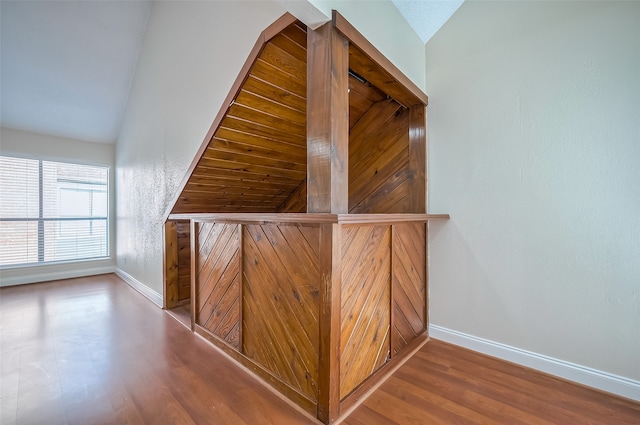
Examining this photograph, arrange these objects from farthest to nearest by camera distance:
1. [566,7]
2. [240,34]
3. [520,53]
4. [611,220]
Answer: [240,34] → [520,53] → [566,7] → [611,220]

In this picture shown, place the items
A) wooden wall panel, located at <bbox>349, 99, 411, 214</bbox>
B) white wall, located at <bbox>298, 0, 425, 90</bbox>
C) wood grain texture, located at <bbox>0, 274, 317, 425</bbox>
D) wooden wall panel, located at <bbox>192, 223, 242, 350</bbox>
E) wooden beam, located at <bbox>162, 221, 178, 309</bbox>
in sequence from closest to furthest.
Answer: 1. wood grain texture, located at <bbox>0, 274, 317, 425</bbox>
2. white wall, located at <bbox>298, 0, 425, 90</bbox>
3. wooden wall panel, located at <bbox>192, 223, 242, 350</bbox>
4. wooden wall panel, located at <bbox>349, 99, 411, 214</bbox>
5. wooden beam, located at <bbox>162, 221, 178, 309</bbox>

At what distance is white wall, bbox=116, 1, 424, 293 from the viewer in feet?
6.28

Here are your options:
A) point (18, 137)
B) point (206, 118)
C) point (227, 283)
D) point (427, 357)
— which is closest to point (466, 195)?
point (427, 357)

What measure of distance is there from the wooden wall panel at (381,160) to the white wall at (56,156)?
187 inches

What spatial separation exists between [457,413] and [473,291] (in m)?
0.92

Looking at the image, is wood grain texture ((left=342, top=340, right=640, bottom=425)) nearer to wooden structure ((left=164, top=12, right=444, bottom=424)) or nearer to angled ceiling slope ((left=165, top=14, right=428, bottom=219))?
wooden structure ((left=164, top=12, right=444, bottom=424))

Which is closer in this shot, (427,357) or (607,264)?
(607,264)

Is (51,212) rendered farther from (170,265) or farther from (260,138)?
(260,138)

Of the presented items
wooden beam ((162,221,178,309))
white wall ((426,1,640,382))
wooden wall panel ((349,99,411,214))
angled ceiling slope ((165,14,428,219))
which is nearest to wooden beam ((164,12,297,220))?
angled ceiling slope ((165,14,428,219))

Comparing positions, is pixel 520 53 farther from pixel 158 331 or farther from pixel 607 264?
pixel 158 331

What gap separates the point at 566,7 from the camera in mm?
1640

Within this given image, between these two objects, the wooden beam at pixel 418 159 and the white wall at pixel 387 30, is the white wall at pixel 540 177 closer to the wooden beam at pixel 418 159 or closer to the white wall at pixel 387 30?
the wooden beam at pixel 418 159

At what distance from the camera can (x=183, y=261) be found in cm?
310

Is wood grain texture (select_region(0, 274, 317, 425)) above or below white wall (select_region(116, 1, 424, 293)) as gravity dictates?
below
